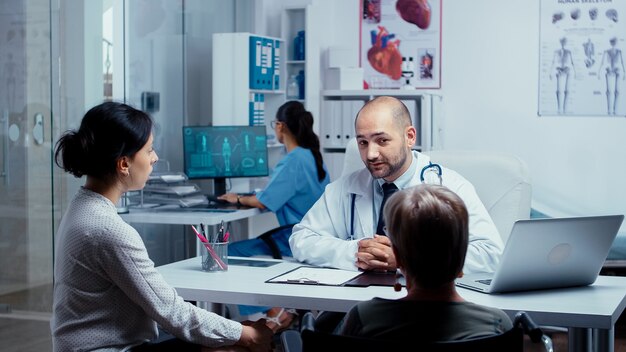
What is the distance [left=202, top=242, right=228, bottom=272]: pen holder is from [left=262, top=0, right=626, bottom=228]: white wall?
368 cm

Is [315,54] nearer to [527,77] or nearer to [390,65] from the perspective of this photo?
[390,65]

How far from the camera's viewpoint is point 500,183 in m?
3.21

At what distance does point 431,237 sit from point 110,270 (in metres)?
0.84

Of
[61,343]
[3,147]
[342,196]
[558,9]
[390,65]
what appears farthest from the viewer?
[390,65]

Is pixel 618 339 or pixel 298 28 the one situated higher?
pixel 298 28

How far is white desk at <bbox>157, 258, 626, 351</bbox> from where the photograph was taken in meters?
2.14

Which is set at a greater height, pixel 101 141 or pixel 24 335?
pixel 101 141

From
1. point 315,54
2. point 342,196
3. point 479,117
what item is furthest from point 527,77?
point 342,196

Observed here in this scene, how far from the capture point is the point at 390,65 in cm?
629

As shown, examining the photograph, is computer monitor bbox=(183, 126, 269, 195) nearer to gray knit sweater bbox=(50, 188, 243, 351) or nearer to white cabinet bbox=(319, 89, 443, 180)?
white cabinet bbox=(319, 89, 443, 180)

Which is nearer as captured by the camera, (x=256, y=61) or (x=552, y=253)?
(x=552, y=253)

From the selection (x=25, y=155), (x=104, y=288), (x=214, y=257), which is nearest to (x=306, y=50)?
(x=25, y=155)

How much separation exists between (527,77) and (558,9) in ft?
1.60

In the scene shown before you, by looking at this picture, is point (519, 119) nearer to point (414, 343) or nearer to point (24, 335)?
point (24, 335)
